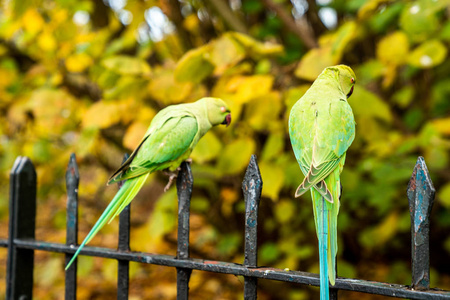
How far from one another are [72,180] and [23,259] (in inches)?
18.2

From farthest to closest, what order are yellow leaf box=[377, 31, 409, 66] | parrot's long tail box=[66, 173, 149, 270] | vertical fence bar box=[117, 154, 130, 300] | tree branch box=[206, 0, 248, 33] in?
tree branch box=[206, 0, 248, 33]
yellow leaf box=[377, 31, 409, 66]
vertical fence bar box=[117, 154, 130, 300]
parrot's long tail box=[66, 173, 149, 270]

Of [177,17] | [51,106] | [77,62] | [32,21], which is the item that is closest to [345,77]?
[51,106]

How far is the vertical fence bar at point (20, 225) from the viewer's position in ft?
6.02

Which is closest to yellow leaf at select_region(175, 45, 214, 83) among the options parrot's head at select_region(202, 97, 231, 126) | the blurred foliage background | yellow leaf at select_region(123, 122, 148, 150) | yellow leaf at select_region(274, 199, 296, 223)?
the blurred foliage background

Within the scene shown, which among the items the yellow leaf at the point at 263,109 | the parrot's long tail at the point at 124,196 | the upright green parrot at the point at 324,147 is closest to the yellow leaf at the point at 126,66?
the yellow leaf at the point at 263,109

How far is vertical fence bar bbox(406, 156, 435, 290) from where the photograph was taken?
1129 mm

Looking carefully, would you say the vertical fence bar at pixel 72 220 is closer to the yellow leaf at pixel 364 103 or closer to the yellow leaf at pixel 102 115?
the yellow leaf at pixel 102 115

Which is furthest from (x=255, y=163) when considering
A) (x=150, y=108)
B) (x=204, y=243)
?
(x=204, y=243)

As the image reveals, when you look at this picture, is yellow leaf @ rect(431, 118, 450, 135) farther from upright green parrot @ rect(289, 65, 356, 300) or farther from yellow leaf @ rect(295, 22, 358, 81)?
upright green parrot @ rect(289, 65, 356, 300)

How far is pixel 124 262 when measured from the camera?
160 centimetres

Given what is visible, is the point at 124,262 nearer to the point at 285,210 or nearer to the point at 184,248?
the point at 184,248

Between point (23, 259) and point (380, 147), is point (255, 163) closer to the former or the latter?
point (23, 259)

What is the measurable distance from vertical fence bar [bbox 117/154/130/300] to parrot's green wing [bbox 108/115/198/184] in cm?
24

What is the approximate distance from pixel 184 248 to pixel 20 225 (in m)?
0.84
